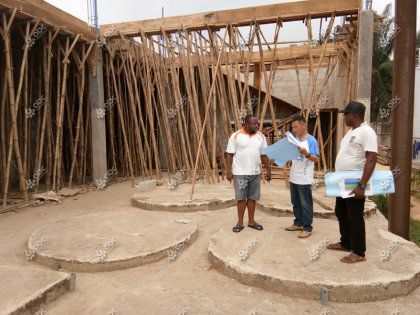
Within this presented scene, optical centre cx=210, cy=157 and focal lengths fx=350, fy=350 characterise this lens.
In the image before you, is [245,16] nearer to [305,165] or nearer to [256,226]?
[305,165]

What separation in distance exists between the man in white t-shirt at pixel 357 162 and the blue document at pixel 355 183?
55 millimetres

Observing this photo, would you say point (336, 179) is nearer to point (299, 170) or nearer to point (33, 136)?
point (299, 170)

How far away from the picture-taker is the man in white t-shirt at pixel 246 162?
4.00 metres

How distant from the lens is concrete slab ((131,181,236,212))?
18.1ft

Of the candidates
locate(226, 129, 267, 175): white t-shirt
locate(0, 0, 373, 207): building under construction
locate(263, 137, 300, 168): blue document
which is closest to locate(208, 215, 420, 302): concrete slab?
locate(226, 129, 267, 175): white t-shirt

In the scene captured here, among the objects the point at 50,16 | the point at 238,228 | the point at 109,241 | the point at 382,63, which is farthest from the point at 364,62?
the point at 382,63

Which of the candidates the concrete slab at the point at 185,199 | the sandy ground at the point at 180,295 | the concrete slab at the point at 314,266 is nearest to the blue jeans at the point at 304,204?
the concrete slab at the point at 314,266

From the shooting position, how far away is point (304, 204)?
12.5 ft

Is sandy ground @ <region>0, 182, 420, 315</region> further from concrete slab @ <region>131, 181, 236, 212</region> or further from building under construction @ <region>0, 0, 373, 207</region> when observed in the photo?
building under construction @ <region>0, 0, 373, 207</region>

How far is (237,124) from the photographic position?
7.20 metres

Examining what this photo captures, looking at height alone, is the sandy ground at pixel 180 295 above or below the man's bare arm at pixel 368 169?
below

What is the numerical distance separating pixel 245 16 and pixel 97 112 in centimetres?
389

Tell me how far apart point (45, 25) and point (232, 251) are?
5.52 meters

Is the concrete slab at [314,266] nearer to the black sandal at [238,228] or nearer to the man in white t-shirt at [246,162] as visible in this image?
the black sandal at [238,228]
